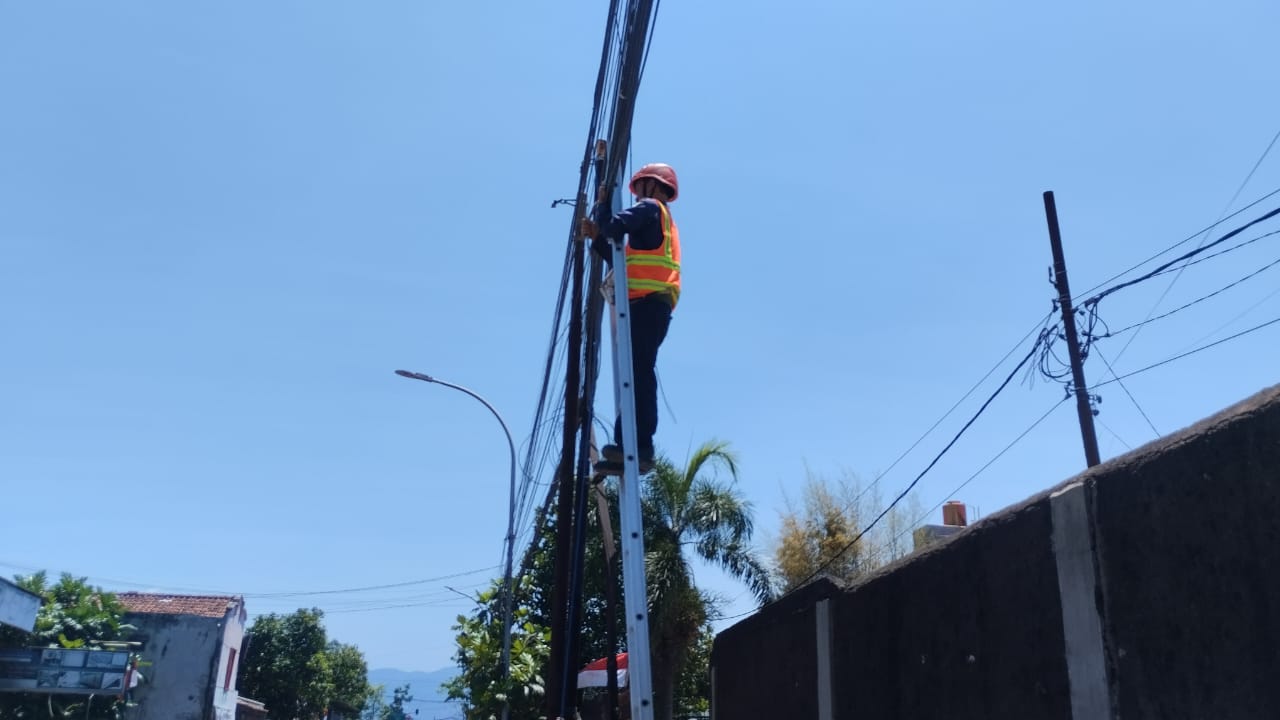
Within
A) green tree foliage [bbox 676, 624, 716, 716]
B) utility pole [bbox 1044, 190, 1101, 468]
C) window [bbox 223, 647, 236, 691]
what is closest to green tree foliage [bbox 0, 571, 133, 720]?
window [bbox 223, 647, 236, 691]

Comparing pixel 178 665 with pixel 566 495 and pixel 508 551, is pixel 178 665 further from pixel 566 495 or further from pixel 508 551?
pixel 566 495

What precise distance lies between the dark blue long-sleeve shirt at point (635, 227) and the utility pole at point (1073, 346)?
1331 cm

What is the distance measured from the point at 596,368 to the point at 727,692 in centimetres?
317

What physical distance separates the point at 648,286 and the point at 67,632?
1088 inches

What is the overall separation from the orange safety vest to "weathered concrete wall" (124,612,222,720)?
32.8 meters

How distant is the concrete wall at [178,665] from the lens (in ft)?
109

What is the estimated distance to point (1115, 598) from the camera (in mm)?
3586

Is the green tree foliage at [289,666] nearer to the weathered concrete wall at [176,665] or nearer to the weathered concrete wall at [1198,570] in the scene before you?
the weathered concrete wall at [176,665]

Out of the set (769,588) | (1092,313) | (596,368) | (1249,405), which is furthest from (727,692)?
(769,588)

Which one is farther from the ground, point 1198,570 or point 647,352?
point 647,352

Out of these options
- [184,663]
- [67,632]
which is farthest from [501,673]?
[184,663]

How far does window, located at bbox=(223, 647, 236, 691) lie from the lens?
35.3m

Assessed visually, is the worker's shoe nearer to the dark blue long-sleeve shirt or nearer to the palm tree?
the dark blue long-sleeve shirt

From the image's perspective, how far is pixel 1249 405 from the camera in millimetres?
3268
